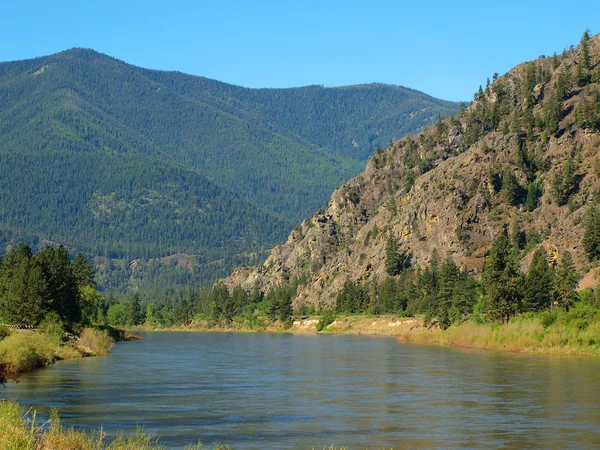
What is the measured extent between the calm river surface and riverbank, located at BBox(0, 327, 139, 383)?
1.78 metres

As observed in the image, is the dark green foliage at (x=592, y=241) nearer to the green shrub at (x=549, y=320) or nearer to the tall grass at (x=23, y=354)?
the green shrub at (x=549, y=320)

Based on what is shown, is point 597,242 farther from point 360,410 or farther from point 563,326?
point 360,410

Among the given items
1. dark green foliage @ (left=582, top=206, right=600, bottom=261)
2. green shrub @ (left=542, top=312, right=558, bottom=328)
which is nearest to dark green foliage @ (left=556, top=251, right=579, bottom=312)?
green shrub @ (left=542, top=312, right=558, bottom=328)

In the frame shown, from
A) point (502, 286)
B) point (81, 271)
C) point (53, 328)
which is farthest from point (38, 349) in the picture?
point (81, 271)

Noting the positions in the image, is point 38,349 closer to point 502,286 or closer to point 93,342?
point 93,342

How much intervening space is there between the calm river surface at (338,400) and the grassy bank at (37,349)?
178 centimetres

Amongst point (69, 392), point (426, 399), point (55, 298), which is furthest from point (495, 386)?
point (55, 298)

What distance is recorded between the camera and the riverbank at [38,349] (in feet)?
262

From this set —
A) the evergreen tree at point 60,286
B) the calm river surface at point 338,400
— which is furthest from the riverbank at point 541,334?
the evergreen tree at point 60,286

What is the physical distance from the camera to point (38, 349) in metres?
93.8

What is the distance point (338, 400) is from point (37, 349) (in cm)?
3797

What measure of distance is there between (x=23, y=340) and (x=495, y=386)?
45.9 metres

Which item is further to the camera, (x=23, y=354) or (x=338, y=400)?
(x=23, y=354)

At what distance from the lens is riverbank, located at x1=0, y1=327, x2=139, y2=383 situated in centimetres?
7975
